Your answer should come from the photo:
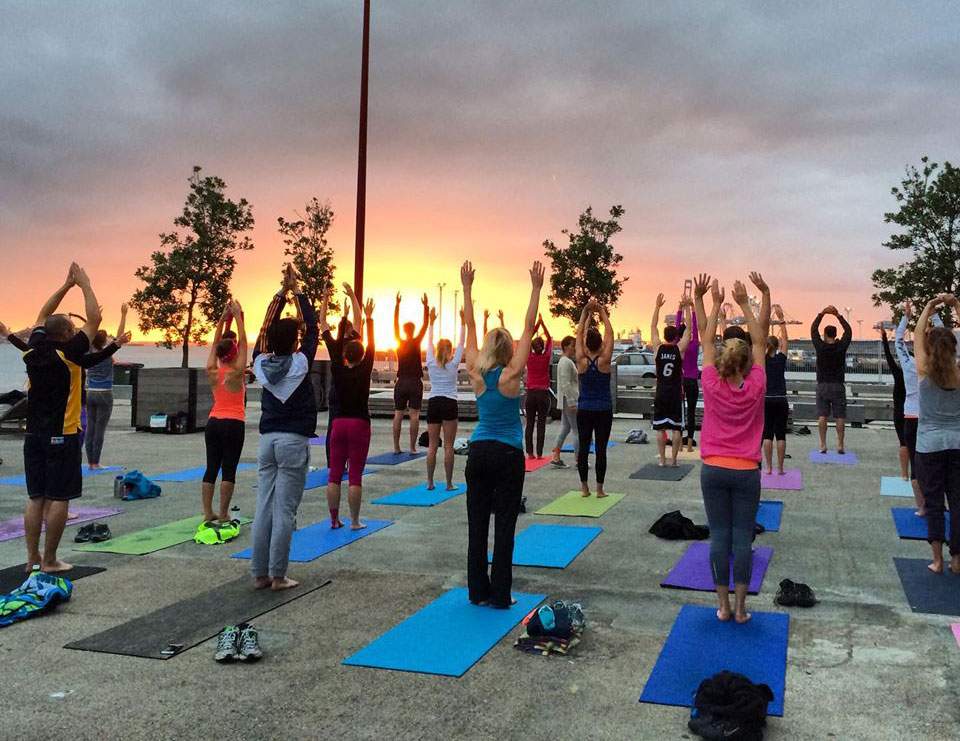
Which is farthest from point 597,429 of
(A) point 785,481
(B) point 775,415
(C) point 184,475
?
(C) point 184,475

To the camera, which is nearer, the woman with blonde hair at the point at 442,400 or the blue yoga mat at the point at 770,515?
the blue yoga mat at the point at 770,515

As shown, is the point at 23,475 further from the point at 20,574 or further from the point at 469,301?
the point at 469,301

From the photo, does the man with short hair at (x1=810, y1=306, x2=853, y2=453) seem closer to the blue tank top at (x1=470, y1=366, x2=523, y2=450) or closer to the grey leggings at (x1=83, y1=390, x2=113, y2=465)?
the blue tank top at (x1=470, y1=366, x2=523, y2=450)

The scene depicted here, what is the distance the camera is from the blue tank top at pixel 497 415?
199 inches

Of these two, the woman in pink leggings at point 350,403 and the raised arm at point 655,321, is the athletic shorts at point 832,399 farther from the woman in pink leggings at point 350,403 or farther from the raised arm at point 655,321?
the woman in pink leggings at point 350,403

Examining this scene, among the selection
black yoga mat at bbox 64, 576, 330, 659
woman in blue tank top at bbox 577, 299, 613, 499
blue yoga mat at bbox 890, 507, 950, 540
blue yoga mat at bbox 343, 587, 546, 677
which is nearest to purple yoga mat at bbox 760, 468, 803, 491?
blue yoga mat at bbox 890, 507, 950, 540

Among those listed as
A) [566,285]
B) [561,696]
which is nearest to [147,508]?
[561,696]

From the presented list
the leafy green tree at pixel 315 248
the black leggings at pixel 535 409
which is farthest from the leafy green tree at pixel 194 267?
the black leggings at pixel 535 409

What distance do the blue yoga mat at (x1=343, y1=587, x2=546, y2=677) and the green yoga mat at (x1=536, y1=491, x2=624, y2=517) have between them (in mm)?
2941

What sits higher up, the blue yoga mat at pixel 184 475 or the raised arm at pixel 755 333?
the raised arm at pixel 755 333

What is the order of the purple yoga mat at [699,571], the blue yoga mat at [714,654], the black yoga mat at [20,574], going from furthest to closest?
the black yoga mat at [20,574] → the purple yoga mat at [699,571] → the blue yoga mat at [714,654]

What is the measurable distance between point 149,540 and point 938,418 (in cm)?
686

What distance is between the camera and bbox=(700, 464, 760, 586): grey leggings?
464 centimetres

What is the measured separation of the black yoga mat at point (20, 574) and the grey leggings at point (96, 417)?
4.54 m
